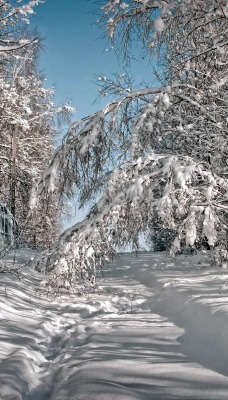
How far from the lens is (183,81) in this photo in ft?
20.8

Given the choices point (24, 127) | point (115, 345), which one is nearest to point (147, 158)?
point (115, 345)

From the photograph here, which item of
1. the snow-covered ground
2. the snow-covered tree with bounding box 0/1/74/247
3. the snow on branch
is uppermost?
the snow-covered tree with bounding box 0/1/74/247

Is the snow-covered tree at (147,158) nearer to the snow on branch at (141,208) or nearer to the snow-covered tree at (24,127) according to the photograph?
the snow on branch at (141,208)

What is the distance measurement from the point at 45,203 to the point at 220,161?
3.56m

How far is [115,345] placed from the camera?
14.0 feet

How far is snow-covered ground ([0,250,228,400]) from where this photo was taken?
301 cm

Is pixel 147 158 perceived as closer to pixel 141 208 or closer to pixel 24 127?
pixel 141 208

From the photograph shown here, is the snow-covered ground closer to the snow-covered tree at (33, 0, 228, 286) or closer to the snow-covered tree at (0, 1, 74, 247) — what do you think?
the snow-covered tree at (33, 0, 228, 286)

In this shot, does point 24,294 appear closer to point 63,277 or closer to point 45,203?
point 63,277

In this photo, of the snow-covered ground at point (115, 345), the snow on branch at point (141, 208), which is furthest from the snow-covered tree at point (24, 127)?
the snow-covered ground at point (115, 345)

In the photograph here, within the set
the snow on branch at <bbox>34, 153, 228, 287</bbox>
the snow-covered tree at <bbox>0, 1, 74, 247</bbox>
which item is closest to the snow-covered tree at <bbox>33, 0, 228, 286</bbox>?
the snow on branch at <bbox>34, 153, 228, 287</bbox>

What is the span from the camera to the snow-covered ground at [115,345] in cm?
301

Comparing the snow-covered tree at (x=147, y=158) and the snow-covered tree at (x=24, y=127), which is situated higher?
the snow-covered tree at (x=24, y=127)

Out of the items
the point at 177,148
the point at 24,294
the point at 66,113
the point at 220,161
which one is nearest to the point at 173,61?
the point at 220,161
